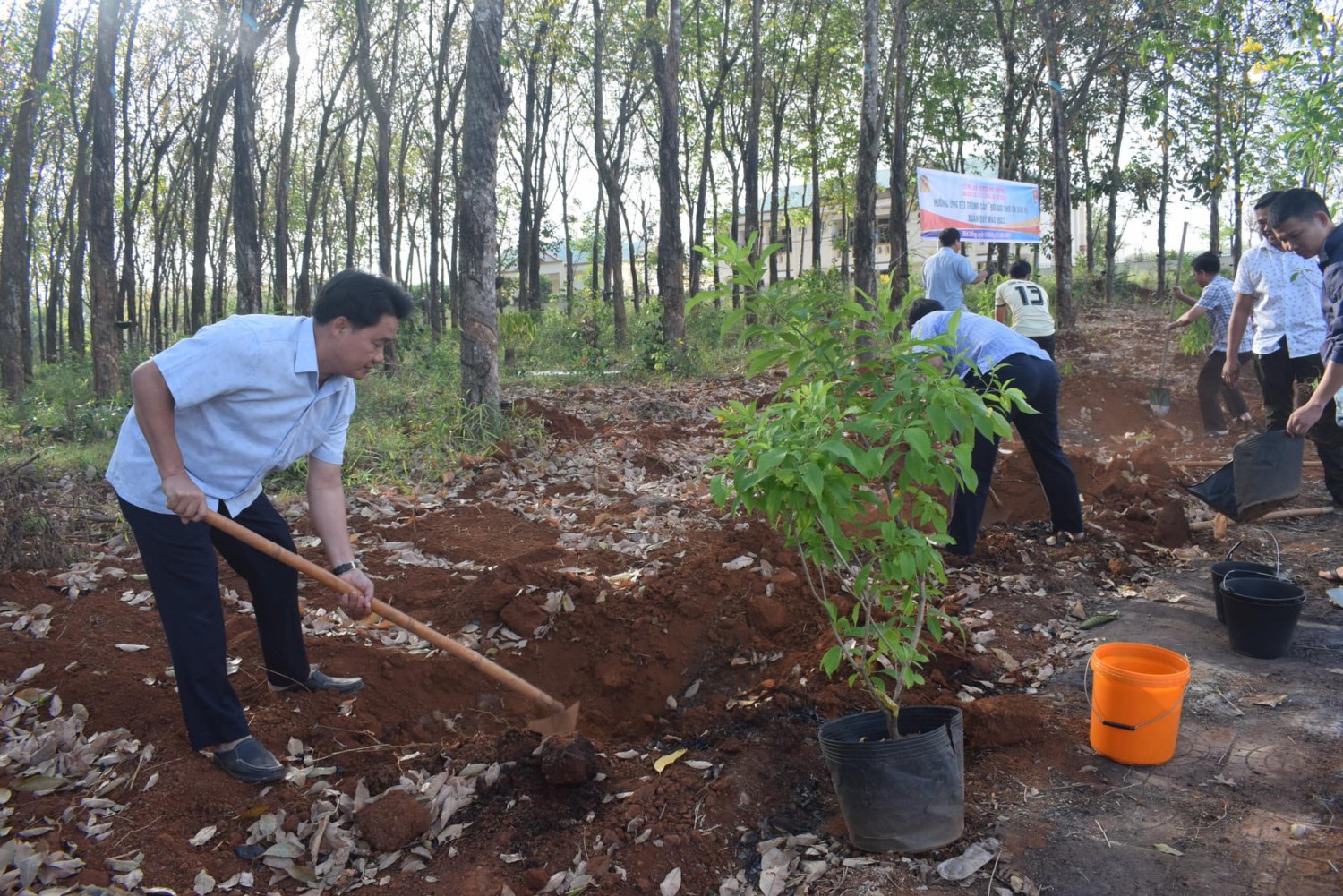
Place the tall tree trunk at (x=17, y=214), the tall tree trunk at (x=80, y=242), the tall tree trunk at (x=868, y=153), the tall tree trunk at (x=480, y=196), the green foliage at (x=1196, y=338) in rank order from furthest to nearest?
the tall tree trunk at (x=80, y=242)
the green foliage at (x=1196, y=338)
the tall tree trunk at (x=17, y=214)
the tall tree trunk at (x=868, y=153)
the tall tree trunk at (x=480, y=196)

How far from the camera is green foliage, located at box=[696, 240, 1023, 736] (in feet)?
8.00

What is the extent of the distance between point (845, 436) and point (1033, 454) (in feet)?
10.2

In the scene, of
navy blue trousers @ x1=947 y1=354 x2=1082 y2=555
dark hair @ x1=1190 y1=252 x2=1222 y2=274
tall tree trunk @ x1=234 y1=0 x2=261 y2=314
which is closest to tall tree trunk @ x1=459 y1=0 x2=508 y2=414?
tall tree trunk @ x1=234 y1=0 x2=261 y2=314

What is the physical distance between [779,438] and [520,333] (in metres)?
13.8

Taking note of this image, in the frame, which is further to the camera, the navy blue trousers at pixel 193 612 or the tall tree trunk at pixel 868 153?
the tall tree trunk at pixel 868 153

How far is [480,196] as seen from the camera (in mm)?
7859

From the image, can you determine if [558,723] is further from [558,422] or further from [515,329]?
[515,329]

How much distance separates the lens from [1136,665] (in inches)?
130

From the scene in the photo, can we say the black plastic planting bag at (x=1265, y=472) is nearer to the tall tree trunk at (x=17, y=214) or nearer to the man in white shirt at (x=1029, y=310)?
the man in white shirt at (x=1029, y=310)

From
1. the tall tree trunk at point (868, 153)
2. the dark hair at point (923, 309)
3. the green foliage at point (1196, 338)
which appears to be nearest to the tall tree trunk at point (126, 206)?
the tall tree trunk at point (868, 153)

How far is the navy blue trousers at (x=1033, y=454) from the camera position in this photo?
500cm

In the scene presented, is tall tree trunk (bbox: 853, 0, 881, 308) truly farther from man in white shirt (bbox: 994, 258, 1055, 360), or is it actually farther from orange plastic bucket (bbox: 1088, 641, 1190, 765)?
orange plastic bucket (bbox: 1088, 641, 1190, 765)

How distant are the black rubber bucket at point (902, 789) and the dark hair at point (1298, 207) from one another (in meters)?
3.55

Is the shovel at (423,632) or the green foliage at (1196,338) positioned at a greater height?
the green foliage at (1196,338)
